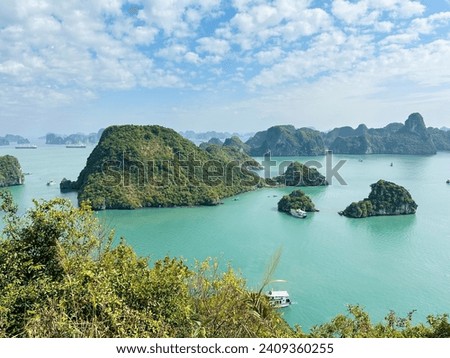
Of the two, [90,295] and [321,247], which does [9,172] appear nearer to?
[321,247]

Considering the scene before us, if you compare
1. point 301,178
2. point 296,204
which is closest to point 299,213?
point 296,204

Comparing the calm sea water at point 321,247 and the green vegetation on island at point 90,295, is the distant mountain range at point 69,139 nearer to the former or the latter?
the calm sea water at point 321,247

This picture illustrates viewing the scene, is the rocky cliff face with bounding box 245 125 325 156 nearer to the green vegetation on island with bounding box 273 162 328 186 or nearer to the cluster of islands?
the green vegetation on island with bounding box 273 162 328 186

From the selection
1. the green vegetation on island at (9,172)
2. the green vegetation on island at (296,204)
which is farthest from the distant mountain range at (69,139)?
the green vegetation on island at (296,204)

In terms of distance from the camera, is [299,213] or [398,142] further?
[398,142]

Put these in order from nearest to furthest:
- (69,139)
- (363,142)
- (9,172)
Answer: (9,172), (363,142), (69,139)
